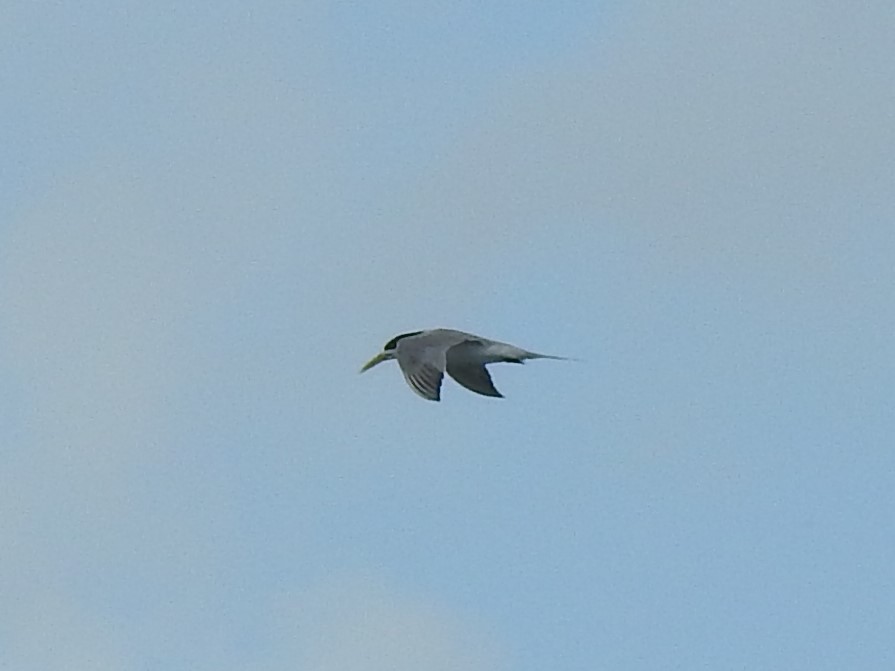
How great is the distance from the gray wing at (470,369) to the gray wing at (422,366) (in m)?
1.78

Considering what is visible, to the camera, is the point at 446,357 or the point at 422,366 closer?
the point at 422,366

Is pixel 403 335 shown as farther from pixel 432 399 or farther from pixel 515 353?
pixel 432 399

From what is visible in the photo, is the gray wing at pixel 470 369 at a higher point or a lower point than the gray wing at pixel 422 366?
higher

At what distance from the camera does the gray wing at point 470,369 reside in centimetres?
4688

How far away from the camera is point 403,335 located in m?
46.6

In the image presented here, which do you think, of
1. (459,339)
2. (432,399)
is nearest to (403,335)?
(459,339)

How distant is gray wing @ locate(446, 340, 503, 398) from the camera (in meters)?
46.9

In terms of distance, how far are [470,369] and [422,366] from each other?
12.4ft

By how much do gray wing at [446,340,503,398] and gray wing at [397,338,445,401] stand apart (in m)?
1.78

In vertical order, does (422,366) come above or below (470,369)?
below

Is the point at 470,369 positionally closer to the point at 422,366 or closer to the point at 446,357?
the point at 446,357

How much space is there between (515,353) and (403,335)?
5.51 ft

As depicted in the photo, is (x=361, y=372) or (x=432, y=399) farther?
(x=361, y=372)

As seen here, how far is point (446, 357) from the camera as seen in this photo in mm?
45844
